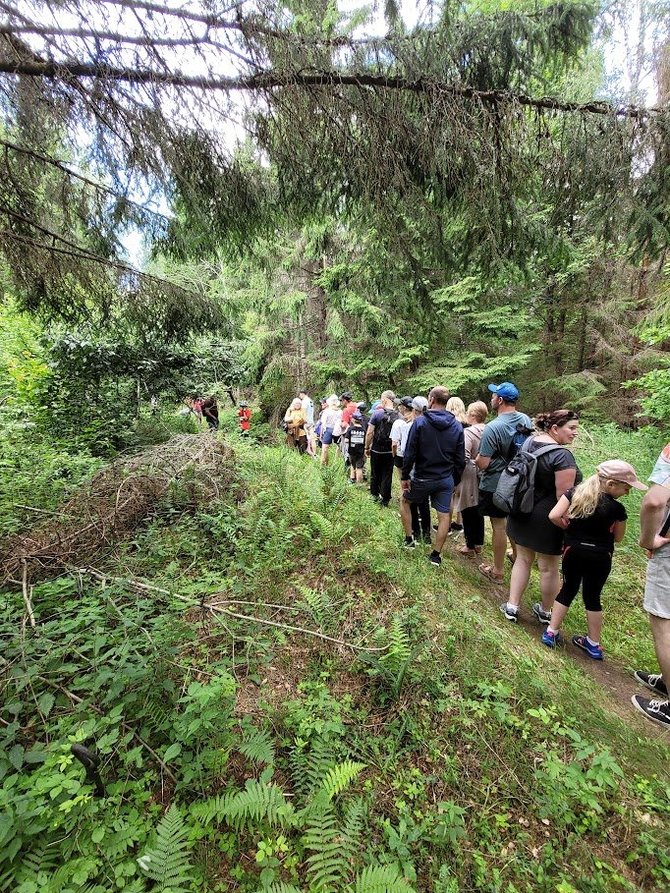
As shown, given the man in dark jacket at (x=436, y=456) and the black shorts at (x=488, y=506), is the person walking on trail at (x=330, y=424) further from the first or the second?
the black shorts at (x=488, y=506)

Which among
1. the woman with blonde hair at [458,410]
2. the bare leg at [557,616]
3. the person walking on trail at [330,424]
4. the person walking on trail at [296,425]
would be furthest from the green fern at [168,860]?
the person walking on trail at [296,425]

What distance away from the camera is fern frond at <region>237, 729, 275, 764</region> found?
1858 mm

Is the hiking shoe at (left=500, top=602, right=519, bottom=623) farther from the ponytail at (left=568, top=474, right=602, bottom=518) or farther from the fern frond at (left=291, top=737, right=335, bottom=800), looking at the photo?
the fern frond at (left=291, top=737, right=335, bottom=800)

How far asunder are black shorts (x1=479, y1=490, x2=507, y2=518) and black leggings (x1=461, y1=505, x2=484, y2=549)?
59 centimetres

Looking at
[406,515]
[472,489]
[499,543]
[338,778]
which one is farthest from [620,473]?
[338,778]

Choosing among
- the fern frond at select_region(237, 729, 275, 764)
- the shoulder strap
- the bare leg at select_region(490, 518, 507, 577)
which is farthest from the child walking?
the fern frond at select_region(237, 729, 275, 764)

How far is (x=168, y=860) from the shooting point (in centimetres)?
144

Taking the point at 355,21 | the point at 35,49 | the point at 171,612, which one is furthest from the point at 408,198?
the point at 171,612

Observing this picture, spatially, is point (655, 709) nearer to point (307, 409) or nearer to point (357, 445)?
point (357, 445)

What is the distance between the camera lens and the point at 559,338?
42.5 feet

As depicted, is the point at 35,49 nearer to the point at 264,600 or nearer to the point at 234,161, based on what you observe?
the point at 234,161

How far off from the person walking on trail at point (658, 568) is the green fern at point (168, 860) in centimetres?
316

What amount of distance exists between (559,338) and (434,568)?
1230 centimetres

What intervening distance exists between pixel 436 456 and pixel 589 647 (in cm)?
229
